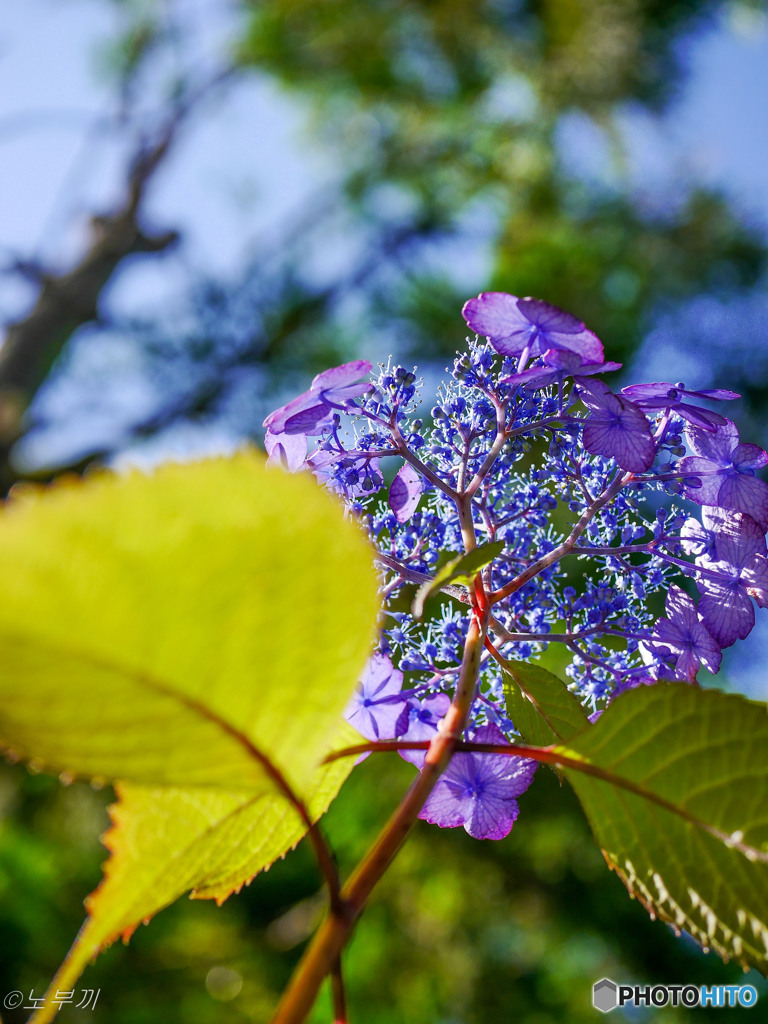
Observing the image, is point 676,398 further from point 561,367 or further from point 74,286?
point 74,286

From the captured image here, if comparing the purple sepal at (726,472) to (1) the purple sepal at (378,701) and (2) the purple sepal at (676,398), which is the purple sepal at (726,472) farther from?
(1) the purple sepal at (378,701)

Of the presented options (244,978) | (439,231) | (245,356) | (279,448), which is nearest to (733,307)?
(439,231)

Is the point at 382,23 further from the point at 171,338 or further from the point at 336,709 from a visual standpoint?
the point at 336,709

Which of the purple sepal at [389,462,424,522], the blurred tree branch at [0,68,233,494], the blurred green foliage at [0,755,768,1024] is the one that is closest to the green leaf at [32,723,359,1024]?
the purple sepal at [389,462,424,522]

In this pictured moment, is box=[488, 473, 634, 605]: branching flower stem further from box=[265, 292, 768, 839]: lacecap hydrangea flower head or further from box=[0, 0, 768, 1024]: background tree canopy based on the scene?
box=[0, 0, 768, 1024]: background tree canopy

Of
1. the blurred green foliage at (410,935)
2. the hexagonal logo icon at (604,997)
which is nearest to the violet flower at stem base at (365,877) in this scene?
the hexagonal logo icon at (604,997)
